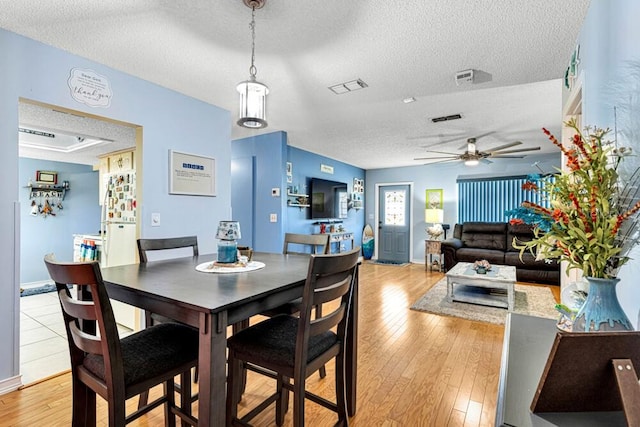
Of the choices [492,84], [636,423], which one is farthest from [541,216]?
[492,84]

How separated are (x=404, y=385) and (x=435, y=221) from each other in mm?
4714

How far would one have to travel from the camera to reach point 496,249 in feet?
18.5

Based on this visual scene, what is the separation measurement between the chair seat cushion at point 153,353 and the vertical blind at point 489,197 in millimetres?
6253

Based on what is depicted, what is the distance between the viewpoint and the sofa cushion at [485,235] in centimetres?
571

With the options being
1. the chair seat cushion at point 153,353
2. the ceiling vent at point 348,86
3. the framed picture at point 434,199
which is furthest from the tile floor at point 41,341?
the framed picture at point 434,199

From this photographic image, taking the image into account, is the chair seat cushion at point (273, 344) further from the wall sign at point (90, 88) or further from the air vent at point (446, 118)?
the air vent at point (446, 118)

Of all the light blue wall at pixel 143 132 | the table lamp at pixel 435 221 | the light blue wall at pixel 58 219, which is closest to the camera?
the light blue wall at pixel 143 132

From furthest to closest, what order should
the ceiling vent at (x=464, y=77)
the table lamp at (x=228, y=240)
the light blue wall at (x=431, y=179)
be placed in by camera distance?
the light blue wall at (x=431, y=179), the ceiling vent at (x=464, y=77), the table lamp at (x=228, y=240)

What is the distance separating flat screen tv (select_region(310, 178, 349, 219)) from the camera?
221 inches

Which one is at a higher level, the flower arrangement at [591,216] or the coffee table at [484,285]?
the flower arrangement at [591,216]

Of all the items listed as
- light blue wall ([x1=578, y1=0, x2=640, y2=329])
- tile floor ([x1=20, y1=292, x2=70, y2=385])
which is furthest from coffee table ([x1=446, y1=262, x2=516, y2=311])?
tile floor ([x1=20, y1=292, x2=70, y2=385])

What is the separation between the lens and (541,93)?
296 centimetres

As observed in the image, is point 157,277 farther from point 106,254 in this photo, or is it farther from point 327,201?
point 327,201

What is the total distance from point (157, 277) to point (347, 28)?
70.2 inches
